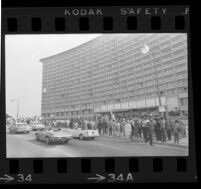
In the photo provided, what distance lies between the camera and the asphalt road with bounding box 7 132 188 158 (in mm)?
8266

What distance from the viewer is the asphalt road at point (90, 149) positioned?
827 centimetres

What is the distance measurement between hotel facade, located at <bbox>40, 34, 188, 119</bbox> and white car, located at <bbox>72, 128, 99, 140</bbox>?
1.26 ft

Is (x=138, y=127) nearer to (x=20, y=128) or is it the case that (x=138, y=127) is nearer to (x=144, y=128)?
(x=144, y=128)

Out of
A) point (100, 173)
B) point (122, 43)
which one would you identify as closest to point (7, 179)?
point (100, 173)

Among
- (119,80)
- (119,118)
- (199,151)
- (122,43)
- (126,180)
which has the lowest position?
(126,180)

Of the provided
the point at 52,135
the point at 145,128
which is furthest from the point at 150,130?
the point at 52,135

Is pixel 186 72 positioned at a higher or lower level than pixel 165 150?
higher

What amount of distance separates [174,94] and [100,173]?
2.27 meters

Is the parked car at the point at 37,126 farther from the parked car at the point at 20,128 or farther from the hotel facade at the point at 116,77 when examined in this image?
the hotel facade at the point at 116,77

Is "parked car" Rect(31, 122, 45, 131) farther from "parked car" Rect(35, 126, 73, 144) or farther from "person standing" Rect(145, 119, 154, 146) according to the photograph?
"person standing" Rect(145, 119, 154, 146)

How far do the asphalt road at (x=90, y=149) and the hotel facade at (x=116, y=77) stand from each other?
689mm

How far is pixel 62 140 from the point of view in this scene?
8.44 meters

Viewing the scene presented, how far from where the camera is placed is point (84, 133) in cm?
821

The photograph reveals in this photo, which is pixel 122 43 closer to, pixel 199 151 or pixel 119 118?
pixel 119 118
